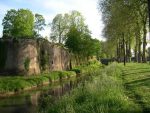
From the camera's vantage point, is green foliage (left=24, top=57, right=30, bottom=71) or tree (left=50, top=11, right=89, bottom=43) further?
tree (left=50, top=11, right=89, bottom=43)

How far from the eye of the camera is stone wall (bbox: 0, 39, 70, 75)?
4322 centimetres

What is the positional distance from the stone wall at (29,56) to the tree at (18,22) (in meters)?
21.3

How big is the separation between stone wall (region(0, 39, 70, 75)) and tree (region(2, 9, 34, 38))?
21341 millimetres

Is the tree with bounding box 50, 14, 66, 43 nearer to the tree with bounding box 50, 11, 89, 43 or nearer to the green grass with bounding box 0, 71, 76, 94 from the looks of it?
the tree with bounding box 50, 11, 89, 43

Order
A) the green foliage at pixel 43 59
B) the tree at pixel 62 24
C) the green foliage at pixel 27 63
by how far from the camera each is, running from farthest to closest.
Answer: the tree at pixel 62 24
the green foliage at pixel 43 59
the green foliage at pixel 27 63

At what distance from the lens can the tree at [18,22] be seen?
7600 cm

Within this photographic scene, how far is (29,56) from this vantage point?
1799 inches

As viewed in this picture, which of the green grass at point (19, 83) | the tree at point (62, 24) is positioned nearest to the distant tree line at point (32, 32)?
the tree at point (62, 24)

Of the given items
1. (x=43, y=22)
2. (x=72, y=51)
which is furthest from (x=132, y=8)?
(x=43, y=22)

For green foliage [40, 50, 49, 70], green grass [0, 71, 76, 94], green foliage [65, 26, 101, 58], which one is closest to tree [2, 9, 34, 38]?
green foliage [65, 26, 101, 58]

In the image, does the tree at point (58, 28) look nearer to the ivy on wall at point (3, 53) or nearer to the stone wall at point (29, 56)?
the stone wall at point (29, 56)

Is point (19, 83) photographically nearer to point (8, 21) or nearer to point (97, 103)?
point (97, 103)

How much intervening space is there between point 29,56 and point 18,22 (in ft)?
107

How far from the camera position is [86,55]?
8438 centimetres
